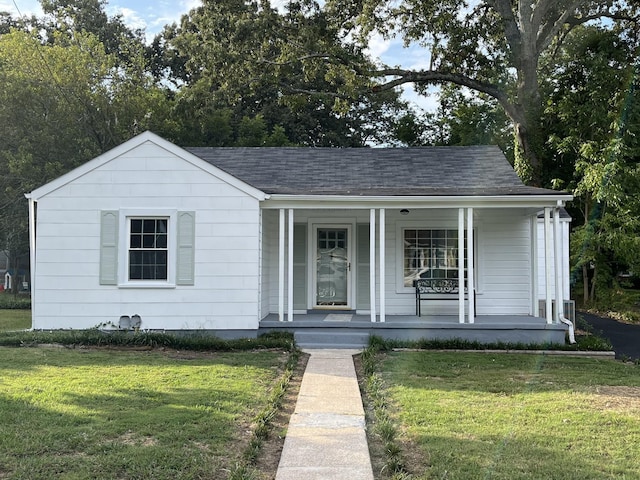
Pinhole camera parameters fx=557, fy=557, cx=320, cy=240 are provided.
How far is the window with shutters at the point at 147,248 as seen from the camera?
10180 millimetres

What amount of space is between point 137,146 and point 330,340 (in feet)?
16.5

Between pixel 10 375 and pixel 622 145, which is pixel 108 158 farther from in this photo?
pixel 622 145

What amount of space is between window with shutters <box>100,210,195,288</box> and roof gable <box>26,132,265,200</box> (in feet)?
2.89

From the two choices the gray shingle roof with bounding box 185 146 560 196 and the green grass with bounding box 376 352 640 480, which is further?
the gray shingle roof with bounding box 185 146 560 196

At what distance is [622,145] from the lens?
1551cm

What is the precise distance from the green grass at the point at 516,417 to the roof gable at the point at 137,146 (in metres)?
4.15

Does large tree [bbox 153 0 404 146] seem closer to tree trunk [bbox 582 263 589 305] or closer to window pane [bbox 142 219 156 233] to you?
window pane [bbox 142 219 156 233]

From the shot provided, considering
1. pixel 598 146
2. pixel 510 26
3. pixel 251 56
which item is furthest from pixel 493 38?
pixel 251 56

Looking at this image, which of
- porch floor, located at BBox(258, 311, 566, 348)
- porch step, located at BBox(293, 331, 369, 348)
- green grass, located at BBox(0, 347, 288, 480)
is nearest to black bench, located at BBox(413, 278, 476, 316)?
porch floor, located at BBox(258, 311, 566, 348)

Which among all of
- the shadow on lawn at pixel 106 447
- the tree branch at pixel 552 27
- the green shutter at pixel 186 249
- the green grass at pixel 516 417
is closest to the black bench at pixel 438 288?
the green grass at pixel 516 417

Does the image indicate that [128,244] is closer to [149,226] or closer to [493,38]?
[149,226]

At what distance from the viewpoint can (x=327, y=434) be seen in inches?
192

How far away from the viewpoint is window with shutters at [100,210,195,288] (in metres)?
10.2

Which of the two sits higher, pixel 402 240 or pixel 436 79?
pixel 436 79
